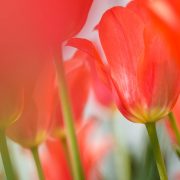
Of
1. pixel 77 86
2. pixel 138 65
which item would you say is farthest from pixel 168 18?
pixel 77 86

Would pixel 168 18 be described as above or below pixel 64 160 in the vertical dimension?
above

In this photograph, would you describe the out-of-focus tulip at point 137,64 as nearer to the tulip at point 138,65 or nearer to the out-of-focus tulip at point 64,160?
the tulip at point 138,65

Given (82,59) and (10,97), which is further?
(82,59)

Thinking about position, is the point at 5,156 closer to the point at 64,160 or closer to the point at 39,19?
the point at 39,19

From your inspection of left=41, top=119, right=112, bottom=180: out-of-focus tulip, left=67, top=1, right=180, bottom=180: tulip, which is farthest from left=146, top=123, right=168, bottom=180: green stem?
left=41, top=119, right=112, bottom=180: out-of-focus tulip

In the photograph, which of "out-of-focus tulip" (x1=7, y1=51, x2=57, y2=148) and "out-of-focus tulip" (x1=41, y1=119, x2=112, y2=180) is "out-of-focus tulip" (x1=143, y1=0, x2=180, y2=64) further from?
"out-of-focus tulip" (x1=41, y1=119, x2=112, y2=180)

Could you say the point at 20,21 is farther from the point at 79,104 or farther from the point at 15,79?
the point at 79,104

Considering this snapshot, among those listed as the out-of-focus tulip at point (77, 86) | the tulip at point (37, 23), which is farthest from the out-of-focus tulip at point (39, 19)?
the out-of-focus tulip at point (77, 86)
